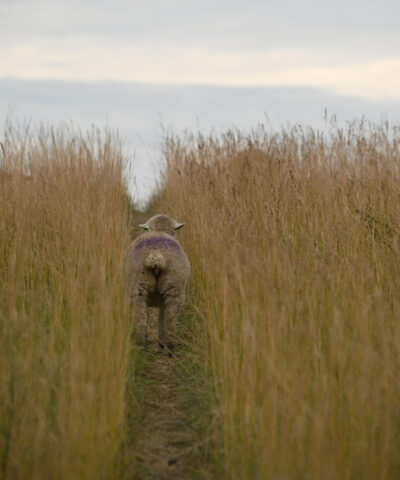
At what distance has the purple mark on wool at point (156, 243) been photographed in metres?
4.17

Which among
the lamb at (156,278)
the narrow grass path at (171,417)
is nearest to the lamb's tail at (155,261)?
the lamb at (156,278)

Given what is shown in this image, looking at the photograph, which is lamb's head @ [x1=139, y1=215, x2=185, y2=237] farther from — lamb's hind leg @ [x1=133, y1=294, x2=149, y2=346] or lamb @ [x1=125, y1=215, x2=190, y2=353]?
lamb's hind leg @ [x1=133, y1=294, x2=149, y2=346]

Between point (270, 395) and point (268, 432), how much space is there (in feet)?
0.51

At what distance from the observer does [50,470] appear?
239cm

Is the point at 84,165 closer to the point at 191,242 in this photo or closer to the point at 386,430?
the point at 191,242

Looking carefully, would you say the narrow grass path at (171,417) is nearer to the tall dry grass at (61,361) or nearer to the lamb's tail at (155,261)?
the tall dry grass at (61,361)

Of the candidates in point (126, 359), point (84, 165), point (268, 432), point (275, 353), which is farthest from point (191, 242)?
point (268, 432)

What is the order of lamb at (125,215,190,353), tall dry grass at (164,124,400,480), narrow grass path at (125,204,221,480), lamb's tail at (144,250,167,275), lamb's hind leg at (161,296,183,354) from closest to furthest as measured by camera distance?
tall dry grass at (164,124,400,480)
narrow grass path at (125,204,221,480)
lamb's tail at (144,250,167,275)
lamb at (125,215,190,353)
lamb's hind leg at (161,296,183,354)

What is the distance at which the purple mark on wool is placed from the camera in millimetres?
4172

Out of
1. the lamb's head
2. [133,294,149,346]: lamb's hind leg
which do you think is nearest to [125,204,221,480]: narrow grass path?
[133,294,149,346]: lamb's hind leg

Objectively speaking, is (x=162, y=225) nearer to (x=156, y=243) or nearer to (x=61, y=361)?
(x=156, y=243)

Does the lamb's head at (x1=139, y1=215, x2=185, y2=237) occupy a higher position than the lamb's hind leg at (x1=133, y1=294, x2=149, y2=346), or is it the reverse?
the lamb's head at (x1=139, y1=215, x2=185, y2=237)

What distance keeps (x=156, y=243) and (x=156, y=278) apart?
255mm

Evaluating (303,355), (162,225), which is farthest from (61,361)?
(162,225)
